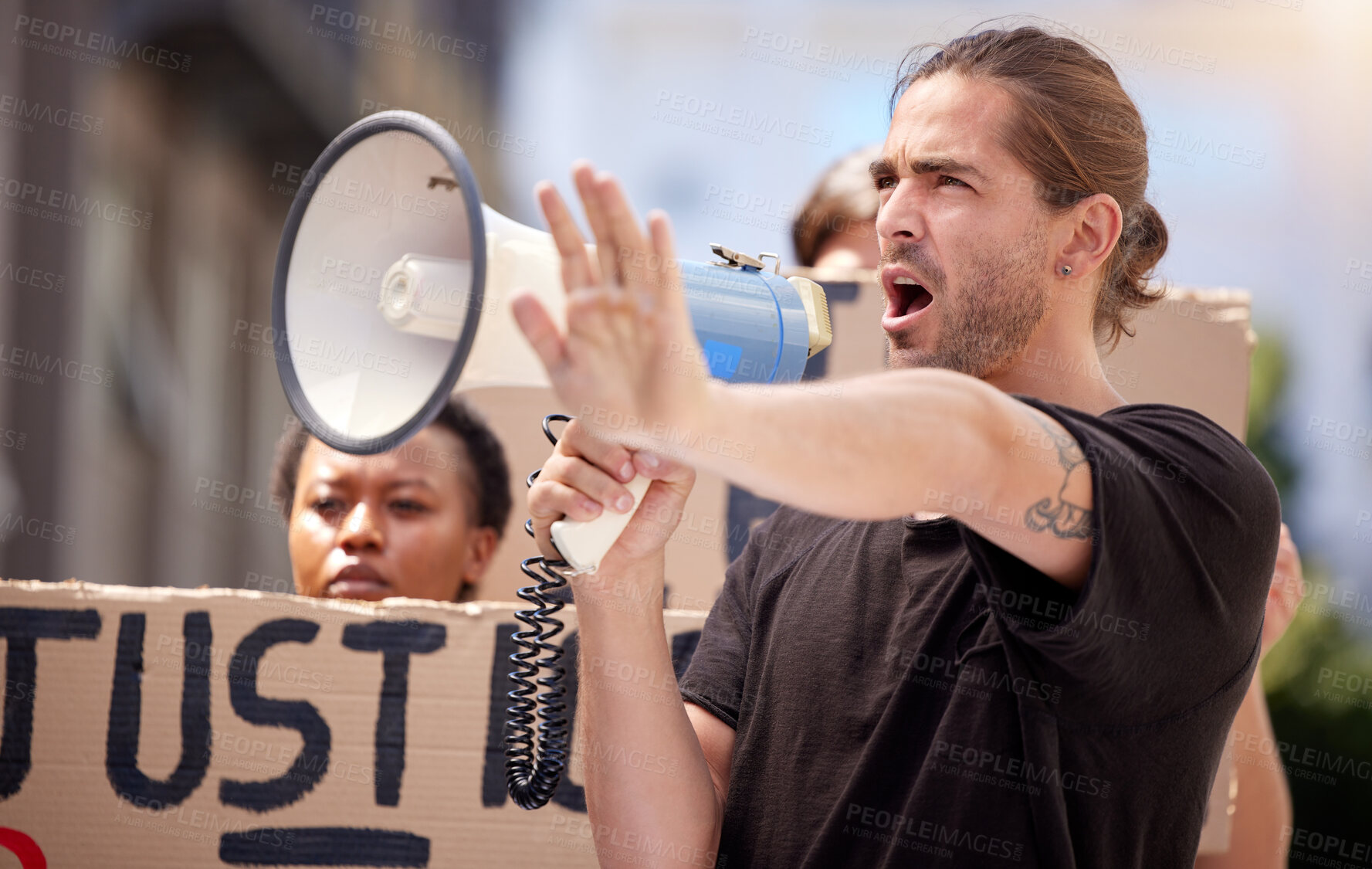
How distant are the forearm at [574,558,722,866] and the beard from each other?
48 centimetres

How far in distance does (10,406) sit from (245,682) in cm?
244

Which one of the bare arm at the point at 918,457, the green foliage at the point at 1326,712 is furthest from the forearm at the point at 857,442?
the green foliage at the point at 1326,712

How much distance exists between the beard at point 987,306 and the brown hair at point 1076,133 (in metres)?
0.09

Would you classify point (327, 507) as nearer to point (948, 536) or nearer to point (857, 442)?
point (948, 536)

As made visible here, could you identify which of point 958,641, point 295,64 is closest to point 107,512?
point 295,64

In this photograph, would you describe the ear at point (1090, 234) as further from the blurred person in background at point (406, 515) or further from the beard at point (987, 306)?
the blurred person in background at point (406, 515)

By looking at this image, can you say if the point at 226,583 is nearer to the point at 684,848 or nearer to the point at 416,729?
the point at 416,729

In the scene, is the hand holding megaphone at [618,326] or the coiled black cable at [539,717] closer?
the hand holding megaphone at [618,326]

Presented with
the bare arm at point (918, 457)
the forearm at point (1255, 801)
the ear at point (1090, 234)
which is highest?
the ear at point (1090, 234)

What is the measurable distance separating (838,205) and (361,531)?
4.38 feet

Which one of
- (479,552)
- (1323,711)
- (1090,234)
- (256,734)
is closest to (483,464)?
(479,552)

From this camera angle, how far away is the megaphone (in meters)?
0.90

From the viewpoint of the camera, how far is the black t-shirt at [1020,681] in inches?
39.0

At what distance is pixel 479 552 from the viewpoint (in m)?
2.18
